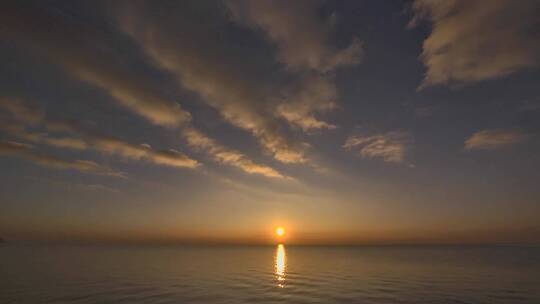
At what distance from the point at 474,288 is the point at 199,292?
28.2 meters

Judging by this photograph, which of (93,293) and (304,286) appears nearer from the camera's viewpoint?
(93,293)

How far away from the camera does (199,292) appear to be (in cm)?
2773

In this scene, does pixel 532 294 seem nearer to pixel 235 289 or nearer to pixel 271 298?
pixel 271 298

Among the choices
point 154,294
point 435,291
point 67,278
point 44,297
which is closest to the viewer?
point 44,297

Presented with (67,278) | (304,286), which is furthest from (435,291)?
(67,278)

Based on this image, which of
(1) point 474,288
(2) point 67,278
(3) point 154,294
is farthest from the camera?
(2) point 67,278

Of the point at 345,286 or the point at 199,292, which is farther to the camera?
the point at 345,286

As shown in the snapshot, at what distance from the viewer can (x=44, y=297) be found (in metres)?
24.3

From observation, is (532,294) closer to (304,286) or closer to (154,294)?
(304,286)

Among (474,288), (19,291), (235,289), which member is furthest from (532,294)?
(19,291)

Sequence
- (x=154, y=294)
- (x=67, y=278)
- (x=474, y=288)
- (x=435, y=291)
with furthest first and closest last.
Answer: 1. (x=67, y=278)
2. (x=474, y=288)
3. (x=435, y=291)
4. (x=154, y=294)

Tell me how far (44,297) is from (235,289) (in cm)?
1617

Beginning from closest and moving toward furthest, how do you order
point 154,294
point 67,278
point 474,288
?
point 154,294, point 474,288, point 67,278

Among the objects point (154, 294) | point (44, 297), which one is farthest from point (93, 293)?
point (154, 294)
